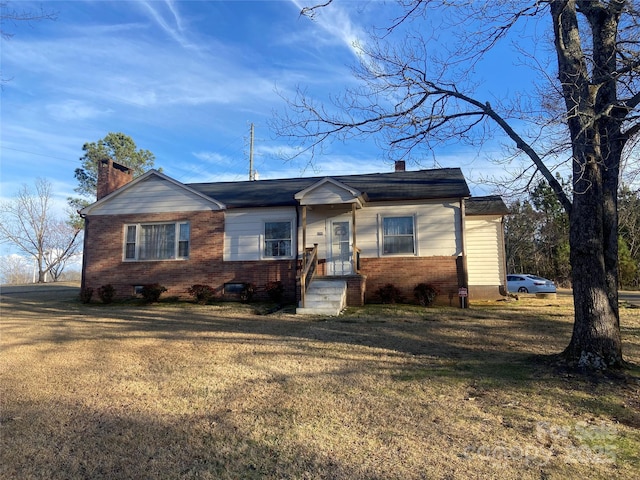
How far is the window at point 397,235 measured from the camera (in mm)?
14383

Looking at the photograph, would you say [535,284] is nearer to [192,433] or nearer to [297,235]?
[297,235]

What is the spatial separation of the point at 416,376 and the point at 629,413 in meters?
2.33

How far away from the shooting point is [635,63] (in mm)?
6098

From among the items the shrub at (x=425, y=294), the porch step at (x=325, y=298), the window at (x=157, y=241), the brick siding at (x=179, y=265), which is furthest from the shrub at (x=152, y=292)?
the shrub at (x=425, y=294)

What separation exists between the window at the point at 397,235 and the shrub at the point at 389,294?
1224mm

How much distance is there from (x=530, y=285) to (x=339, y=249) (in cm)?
1540

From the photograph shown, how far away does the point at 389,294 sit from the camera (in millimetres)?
13898

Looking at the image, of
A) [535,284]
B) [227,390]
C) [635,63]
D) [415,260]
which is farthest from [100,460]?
[535,284]

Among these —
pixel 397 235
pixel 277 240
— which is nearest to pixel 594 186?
pixel 397 235

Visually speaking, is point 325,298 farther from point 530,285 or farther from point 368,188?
point 530,285

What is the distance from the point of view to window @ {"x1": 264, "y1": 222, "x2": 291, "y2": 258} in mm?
15273

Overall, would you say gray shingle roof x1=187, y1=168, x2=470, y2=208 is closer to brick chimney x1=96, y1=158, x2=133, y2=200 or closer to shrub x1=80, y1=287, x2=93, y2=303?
brick chimney x1=96, y1=158, x2=133, y2=200

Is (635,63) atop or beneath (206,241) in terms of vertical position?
atop

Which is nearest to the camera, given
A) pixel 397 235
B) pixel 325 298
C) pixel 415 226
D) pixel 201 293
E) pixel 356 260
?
pixel 325 298
